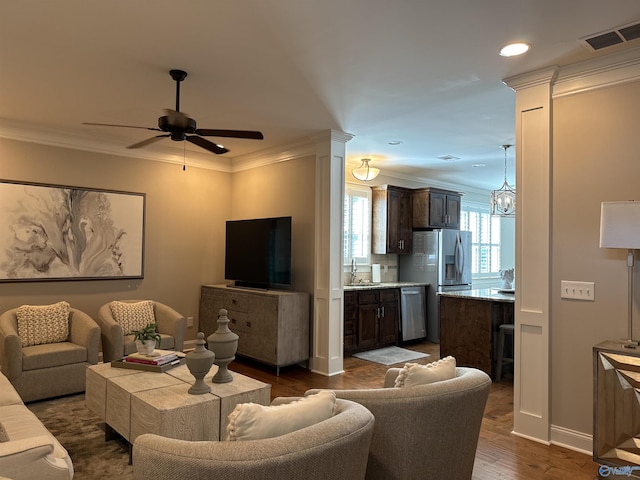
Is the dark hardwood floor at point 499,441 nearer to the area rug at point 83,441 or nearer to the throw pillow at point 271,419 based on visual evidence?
the area rug at point 83,441

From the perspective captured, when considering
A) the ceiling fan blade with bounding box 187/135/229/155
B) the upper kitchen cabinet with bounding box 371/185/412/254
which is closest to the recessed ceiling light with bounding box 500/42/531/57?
the ceiling fan blade with bounding box 187/135/229/155

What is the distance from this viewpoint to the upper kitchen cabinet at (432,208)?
7.17m

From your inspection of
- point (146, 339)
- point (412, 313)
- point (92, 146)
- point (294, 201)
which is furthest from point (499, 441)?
point (92, 146)

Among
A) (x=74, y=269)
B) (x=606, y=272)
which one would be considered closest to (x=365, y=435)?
(x=606, y=272)

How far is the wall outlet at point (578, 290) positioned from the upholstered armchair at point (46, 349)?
3.99m

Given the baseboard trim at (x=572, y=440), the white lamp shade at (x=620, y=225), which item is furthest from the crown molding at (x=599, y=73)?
the baseboard trim at (x=572, y=440)

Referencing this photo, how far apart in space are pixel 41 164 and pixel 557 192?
4.97 metres

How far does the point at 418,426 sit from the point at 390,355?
164 inches

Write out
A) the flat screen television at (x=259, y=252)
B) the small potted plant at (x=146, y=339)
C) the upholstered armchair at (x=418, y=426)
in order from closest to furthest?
the upholstered armchair at (x=418, y=426) < the small potted plant at (x=146, y=339) < the flat screen television at (x=259, y=252)

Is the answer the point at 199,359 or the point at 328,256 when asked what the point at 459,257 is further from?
the point at 199,359

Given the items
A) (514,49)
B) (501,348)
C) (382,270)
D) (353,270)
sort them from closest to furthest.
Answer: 1. (514,49)
2. (501,348)
3. (353,270)
4. (382,270)

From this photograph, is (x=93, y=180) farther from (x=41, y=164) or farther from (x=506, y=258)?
(x=506, y=258)

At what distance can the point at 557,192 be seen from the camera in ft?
10.6

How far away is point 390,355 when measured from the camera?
6.01 meters
